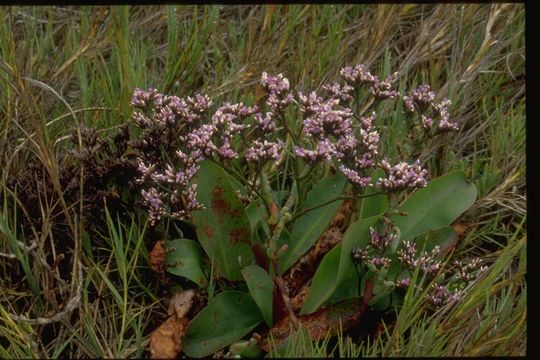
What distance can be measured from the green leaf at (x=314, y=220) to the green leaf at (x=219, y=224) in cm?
10

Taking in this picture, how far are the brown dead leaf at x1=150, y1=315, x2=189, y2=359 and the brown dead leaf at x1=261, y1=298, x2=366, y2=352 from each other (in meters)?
0.19

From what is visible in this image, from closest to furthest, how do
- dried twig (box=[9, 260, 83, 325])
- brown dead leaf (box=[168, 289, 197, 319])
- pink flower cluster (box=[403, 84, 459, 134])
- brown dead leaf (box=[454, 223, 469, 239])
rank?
dried twig (box=[9, 260, 83, 325]), brown dead leaf (box=[168, 289, 197, 319]), pink flower cluster (box=[403, 84, 459, 134]), brown dead leaf (box=[454, 223, 469, 239])

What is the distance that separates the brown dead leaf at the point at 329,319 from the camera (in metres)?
2.00

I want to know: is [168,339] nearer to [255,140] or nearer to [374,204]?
[255,140]

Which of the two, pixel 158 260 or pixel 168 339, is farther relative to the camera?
pixel 158 260

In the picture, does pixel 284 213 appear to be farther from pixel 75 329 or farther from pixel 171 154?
pixel 75 329

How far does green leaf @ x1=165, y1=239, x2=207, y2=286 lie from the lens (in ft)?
6.91

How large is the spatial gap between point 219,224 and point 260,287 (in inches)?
7.7

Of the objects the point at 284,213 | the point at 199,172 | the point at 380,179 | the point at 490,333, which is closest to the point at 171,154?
the point at 199,172

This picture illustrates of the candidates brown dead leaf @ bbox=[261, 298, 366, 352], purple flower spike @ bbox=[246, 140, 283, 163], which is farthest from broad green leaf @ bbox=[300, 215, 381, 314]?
purple flower spike @ bbox=[246, 140, 283, 163]

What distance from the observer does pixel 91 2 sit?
211 cm

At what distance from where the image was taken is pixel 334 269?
2068mm

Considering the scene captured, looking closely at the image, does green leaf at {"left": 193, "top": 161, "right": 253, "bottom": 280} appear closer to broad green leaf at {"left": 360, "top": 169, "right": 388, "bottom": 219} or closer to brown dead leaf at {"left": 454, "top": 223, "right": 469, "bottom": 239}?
broad green leaf at {"left": 360, "top": 169, "right": 388, "bottom": 219}

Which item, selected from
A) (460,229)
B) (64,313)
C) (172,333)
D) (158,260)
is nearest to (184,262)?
(158,260)
